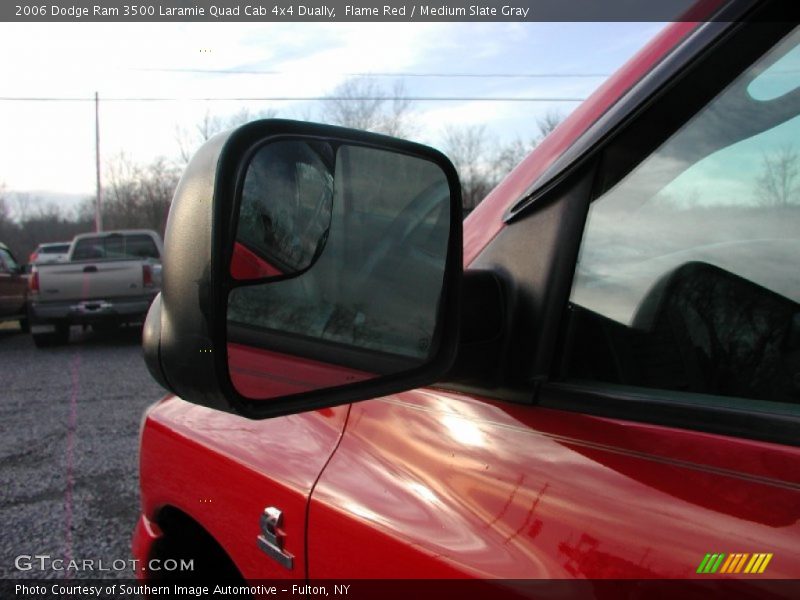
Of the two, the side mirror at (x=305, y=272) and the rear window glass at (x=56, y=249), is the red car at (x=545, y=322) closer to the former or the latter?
the side mirror at (x=305, y=272)

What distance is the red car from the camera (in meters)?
0.94

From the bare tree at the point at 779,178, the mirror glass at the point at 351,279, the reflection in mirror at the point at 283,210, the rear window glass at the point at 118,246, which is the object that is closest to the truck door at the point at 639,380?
the bare tree at the point at 779,178

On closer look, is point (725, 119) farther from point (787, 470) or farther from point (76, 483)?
point (76, 483)

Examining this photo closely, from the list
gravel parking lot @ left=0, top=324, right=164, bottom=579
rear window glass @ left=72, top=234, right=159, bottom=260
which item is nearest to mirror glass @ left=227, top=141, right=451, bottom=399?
gravel parking lot @ left=0, top=324, right=164, bottom=579

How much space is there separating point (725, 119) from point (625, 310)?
346 millimetres

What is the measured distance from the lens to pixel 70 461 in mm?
5102

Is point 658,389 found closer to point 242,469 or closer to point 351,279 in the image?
point 351,279

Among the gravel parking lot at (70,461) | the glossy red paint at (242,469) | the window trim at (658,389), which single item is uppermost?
the window trim at (658,389)

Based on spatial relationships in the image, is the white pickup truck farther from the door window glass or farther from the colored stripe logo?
the colored stripe logo

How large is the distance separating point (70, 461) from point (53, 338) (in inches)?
314

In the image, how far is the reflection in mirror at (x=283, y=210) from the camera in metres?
1.01

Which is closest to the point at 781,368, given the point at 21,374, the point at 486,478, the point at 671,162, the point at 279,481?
the point at 671,162

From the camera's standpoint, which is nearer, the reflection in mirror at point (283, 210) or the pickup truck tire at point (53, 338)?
the reflection in mirror at point (283, 210)

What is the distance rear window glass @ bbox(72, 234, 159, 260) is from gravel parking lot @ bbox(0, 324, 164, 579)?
178 inches
